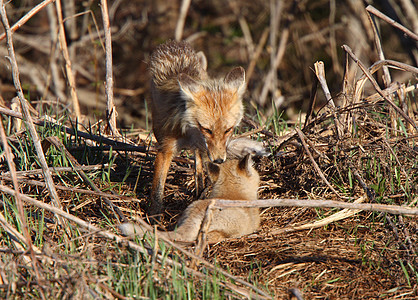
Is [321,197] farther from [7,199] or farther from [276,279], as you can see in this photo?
[7,199]

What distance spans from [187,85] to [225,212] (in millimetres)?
1641

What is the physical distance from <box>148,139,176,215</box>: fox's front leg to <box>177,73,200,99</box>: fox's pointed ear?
628 mm

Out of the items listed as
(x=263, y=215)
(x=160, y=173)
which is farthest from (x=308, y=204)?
(x=160, y=173)

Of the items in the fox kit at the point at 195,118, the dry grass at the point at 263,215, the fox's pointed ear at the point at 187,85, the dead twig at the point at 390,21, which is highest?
the dead twig at the point at 390,21

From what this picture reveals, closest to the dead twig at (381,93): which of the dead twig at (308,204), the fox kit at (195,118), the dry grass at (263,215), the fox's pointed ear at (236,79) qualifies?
the dry grass at (263,215)

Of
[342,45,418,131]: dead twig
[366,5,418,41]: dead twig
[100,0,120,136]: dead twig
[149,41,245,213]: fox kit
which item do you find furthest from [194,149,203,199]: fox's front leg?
[366,5,418,41]: dead twig

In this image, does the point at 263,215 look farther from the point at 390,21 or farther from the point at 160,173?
the point at 390,21

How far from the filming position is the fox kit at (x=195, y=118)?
551 centimetres

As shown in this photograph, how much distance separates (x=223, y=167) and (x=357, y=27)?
29.4 ft

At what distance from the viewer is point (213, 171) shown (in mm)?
5168

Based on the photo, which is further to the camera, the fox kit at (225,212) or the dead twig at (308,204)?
the fox kit at (225,212)

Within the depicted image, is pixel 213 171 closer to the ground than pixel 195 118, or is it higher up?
closer to the ground

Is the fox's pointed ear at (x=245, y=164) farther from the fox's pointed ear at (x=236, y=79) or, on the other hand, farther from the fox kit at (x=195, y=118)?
the fox's pointed ear at (x=236, y=79)

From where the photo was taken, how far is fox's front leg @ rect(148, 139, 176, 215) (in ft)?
18.4
